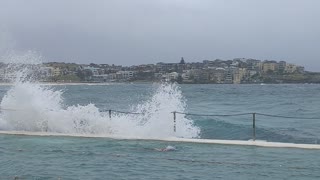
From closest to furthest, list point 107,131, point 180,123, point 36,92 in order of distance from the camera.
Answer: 1. point 107,131
2. point 180,123
3. point 36,92

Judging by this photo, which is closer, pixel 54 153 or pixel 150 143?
pixel 54 153

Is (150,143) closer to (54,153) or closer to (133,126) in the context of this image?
(54,153)

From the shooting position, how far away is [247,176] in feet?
38.8

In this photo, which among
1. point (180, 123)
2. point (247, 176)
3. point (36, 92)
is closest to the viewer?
point (247, 176)

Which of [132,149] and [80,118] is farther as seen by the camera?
[80,118]

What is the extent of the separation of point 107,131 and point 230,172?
392 inches

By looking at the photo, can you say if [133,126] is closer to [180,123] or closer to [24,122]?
[180,123]

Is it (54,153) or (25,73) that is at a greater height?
(25,73)

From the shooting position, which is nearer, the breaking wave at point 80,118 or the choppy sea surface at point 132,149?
the choppy sea surface at point 132,149

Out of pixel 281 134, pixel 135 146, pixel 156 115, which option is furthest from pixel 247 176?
pixel 281 134

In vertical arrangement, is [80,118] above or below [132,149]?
above

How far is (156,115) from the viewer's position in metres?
21.8

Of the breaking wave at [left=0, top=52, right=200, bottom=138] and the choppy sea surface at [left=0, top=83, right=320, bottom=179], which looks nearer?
the choppy sea surface at [left=0, top=83, right=320, bottom=179]

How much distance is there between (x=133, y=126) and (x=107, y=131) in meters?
1.10
